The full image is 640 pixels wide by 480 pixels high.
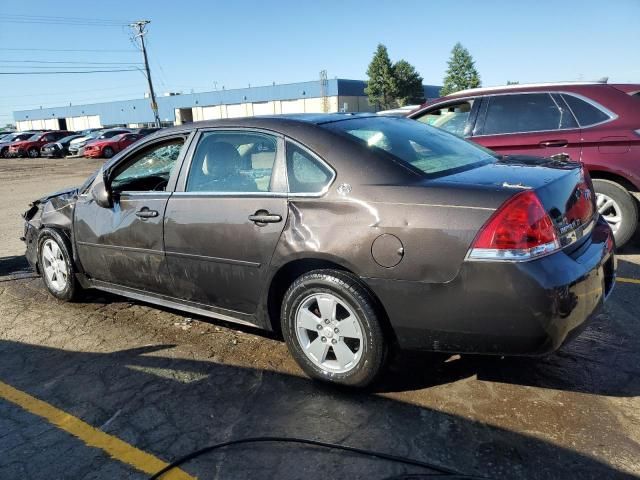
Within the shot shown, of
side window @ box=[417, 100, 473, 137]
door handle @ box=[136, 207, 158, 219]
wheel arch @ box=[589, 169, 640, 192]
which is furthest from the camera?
side window @ box=[417, 100, 473, 137]

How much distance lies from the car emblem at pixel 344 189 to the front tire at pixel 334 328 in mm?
434

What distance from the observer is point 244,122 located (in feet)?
11.8

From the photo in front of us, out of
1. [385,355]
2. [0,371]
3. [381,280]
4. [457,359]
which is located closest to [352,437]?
[385,355]

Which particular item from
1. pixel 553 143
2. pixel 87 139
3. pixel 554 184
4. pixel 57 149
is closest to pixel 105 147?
pixel 87 139

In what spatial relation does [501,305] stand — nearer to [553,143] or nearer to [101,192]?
[101,192]

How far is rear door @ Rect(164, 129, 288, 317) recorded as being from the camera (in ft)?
10.5

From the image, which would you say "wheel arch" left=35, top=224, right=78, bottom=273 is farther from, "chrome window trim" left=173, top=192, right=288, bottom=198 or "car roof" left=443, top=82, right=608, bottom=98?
"car roof" left=443, top=82, right=608, bottom=98

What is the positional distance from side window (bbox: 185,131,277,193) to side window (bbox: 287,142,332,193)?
5.7 inches

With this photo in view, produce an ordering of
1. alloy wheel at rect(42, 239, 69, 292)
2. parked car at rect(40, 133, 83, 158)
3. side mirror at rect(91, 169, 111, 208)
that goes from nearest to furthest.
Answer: side mirror at rect(91, 169, 111, 208) → alloy wheel at rect(42, 239, 69, 292) → parked car at rect(40, 133, 83, 158)

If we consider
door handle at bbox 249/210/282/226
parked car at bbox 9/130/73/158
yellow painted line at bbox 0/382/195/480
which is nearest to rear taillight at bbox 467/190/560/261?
door handle at bbox 249/210/282/226

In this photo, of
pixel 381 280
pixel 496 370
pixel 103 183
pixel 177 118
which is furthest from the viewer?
pixel 177 118

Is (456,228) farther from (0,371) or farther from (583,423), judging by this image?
A: (0,371)

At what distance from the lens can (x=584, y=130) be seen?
17.8ft

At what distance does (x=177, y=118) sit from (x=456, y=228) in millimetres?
85243
